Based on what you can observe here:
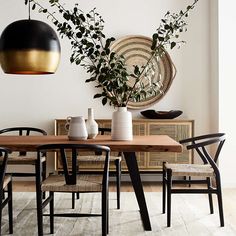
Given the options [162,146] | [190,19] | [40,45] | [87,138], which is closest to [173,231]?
[162,146]

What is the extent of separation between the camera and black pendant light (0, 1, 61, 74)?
2.81 metres

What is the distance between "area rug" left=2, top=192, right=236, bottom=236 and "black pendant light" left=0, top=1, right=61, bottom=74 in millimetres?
1284

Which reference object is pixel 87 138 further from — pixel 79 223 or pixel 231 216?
pixel 231 216

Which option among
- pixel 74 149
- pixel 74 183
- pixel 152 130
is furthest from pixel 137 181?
pixel 152 130

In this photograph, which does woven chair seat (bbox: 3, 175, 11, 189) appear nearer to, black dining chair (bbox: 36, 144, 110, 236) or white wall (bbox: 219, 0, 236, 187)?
black dining chair (bbox: 36, 144, 110, 236)

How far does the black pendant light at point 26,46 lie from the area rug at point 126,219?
1.28 meters

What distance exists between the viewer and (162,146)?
311 cm

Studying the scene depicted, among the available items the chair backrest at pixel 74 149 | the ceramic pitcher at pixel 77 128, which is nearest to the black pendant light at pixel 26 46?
the chair backrest at pixel 74 149

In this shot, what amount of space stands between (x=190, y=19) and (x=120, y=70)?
235 centimetres

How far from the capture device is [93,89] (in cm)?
549

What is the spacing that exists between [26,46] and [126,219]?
67.9 inches

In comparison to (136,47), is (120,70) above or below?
below

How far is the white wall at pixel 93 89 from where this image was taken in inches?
215

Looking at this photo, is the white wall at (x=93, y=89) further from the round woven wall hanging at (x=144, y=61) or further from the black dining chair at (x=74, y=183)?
the black dining chair at (x=74, y=183)
